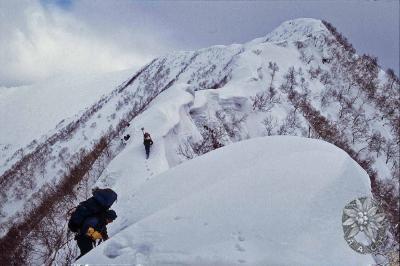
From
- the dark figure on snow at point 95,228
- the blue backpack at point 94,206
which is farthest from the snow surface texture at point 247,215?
the blue backpack at point 94,206

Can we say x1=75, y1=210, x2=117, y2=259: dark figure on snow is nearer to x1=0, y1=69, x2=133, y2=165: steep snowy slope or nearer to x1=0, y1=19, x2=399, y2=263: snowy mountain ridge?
x1=0, y1=19, x2=399, y2=263: snowy mountain ridge

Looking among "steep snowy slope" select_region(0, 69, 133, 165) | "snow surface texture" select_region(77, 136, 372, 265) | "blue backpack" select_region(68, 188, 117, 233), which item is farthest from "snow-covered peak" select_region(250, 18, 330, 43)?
"blue backpack" select_region(68, 188, 117, 233)

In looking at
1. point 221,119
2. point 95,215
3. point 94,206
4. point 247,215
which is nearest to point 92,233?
point 95,215

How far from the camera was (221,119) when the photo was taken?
25.8 meters

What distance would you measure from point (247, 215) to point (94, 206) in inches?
98.1

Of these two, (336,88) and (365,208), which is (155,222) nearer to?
(365,208)

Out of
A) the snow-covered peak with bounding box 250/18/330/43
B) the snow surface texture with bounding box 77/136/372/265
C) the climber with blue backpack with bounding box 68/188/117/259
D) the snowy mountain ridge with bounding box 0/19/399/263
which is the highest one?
the snow-covered peak with bounding box 250/18/330/43

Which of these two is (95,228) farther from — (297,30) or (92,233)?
(297,30)

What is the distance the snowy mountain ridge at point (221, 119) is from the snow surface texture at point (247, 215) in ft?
10.2

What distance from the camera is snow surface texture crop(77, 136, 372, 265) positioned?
4.81 metres

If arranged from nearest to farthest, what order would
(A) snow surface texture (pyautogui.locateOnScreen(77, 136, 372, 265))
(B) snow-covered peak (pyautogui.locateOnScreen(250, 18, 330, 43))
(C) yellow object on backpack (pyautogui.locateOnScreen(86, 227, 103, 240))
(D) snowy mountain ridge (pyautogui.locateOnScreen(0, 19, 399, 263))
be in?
(A) snow surface texture (pyautogui.locateOnScreen(77, 136, 372, 265)) < (C) yellow object on backpack (pyautogui.locateOnScreen(86, 227, 103, 240)) < (D) snowy mountain ridge (pyautogui.locateOnScreen(0, 19, 399, 263)) < (B) snow-covered peak (pyautogui.locateOnScreen(250, 18, 330, 43))

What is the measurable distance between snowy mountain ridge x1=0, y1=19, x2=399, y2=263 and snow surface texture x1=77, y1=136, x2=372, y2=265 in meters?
3.10

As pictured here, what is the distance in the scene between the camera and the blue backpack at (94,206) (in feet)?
19.3

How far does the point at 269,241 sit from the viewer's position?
4.91m
